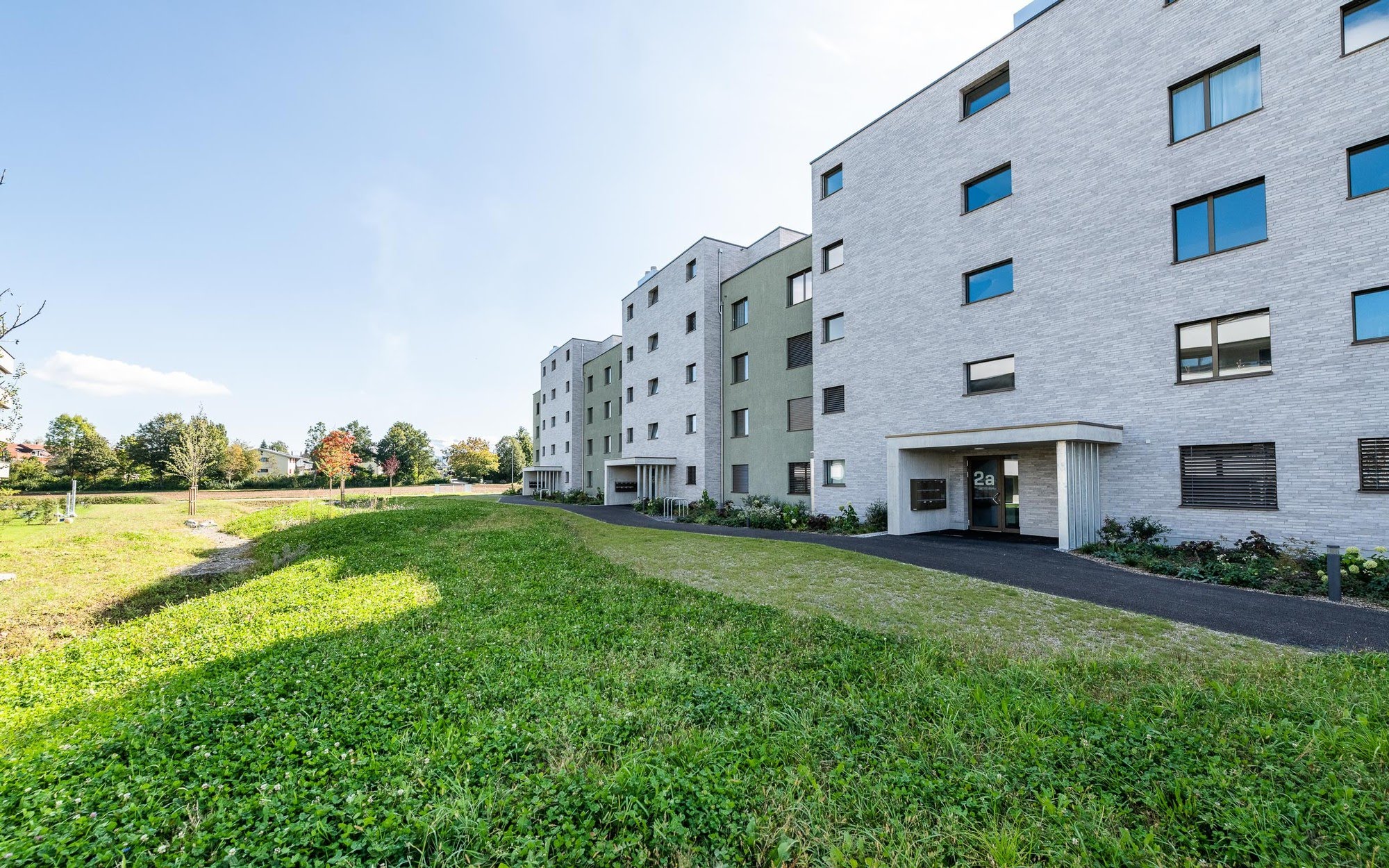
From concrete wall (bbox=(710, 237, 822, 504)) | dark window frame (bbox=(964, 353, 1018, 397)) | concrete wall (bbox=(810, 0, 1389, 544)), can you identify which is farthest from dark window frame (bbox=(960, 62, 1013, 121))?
dark window frame (bbox=(964, 353, 1018, 397))

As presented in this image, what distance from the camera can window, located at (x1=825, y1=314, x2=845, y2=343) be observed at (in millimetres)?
17688

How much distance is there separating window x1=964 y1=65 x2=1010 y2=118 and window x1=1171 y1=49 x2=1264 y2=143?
4.01 metres

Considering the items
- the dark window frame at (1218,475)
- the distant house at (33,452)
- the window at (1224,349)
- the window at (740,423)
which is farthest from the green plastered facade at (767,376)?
the distant house at (33,452)

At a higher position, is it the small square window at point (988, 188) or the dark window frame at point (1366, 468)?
the small square window at point (988, 188)

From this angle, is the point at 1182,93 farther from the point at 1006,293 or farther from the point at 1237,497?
the point at 1237,497

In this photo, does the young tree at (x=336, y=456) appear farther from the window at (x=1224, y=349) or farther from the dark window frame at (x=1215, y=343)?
the window at (x=1224, y=349)

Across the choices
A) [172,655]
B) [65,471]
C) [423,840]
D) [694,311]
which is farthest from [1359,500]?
[65,471]

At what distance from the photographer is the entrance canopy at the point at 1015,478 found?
11.1 m

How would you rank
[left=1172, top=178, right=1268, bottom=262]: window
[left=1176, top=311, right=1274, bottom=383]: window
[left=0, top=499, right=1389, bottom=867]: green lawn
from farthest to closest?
1. [left=1172, top=178, right=1268, bottom=262]: window
2. [left=1176, top=311, right=1274, bottom=383]: window
3. [left=0, top=499, right=1389, bottom=867]: green lawn

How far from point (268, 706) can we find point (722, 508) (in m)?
17.4

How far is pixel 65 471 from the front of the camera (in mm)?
46719

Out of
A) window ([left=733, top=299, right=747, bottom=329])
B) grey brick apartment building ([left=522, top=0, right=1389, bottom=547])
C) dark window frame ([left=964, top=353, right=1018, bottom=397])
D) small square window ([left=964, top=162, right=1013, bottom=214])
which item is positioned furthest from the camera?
window ([left=733, top=299, right=747, bottom=329])

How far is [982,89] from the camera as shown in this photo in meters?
14.6

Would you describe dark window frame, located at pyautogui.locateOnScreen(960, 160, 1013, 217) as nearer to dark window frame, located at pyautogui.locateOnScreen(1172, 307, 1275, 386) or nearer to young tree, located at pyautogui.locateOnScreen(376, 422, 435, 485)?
dark window frame, located at pyautogui.locateOnScreen(1172, 307, 1275, 386)
